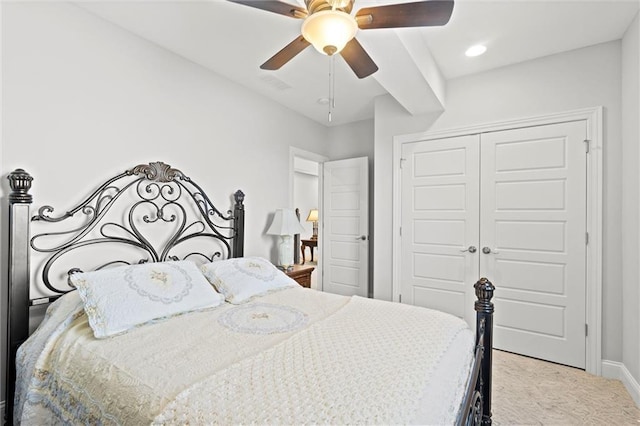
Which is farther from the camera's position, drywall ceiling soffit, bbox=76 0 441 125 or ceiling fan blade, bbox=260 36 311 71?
drywall ceiling soffit, bbox=76 0 441 125

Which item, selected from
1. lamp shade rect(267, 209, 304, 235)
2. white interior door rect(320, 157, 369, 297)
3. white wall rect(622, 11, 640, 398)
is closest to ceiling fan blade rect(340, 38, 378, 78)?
lamp shade rect(267, 209, 304, 235)

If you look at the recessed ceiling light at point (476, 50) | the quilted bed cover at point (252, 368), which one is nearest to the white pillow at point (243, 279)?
the quilted bed cover at point (252, 368)

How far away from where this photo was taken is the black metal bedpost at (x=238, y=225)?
3066 mm

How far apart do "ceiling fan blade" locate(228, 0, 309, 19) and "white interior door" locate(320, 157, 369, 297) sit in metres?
2.64

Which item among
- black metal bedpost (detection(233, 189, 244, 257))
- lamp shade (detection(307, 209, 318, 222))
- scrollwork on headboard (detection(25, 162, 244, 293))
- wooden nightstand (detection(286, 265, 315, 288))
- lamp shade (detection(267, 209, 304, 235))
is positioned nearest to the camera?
scrollwork on headboard (detection(25, 162, 244, 293))

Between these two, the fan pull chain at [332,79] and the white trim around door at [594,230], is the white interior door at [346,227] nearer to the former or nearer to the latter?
the fan pull chain at [332,79]

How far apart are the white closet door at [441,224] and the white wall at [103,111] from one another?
1703 millimetres

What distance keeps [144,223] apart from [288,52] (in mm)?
1658

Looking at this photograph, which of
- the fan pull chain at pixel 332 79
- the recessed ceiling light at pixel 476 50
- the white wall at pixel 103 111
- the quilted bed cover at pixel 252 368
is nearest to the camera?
the quilted bed cover at pixel 252 368

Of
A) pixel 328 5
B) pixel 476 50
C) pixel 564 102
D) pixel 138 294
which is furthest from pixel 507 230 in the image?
pixel 138 294

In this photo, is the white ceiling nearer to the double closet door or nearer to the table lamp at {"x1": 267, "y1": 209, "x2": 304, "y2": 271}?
the double closet door

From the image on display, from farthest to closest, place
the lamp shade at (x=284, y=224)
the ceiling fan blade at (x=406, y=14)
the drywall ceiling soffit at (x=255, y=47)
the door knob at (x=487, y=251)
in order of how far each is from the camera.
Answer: the lamp shade at (x=284, y=224) → the door knob at (x=487, y=251) → the drywall ceiling soffit at (x=255, y=47) → the ceiling fan blade at (x=406, y=14)

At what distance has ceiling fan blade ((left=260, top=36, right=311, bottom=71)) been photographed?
1665mm

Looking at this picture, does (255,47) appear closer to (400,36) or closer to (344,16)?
(400,36)
